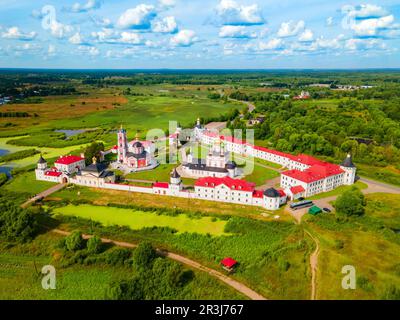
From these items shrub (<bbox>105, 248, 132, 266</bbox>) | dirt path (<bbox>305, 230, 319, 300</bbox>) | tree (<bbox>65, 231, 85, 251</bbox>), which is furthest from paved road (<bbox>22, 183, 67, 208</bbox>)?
dirt path (<bbox>305, 230, 319, 300</bbox>)

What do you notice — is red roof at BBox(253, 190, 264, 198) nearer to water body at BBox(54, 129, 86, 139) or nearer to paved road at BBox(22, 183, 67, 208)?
paved road at BBox(22, 183, 67, 208)

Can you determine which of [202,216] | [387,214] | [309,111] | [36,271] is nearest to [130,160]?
[202,216]

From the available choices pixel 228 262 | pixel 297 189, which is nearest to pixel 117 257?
pixel 228 262

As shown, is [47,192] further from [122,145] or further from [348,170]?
[348,170]

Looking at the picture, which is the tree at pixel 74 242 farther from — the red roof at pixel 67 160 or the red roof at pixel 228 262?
the red roof at pixel 67 160
